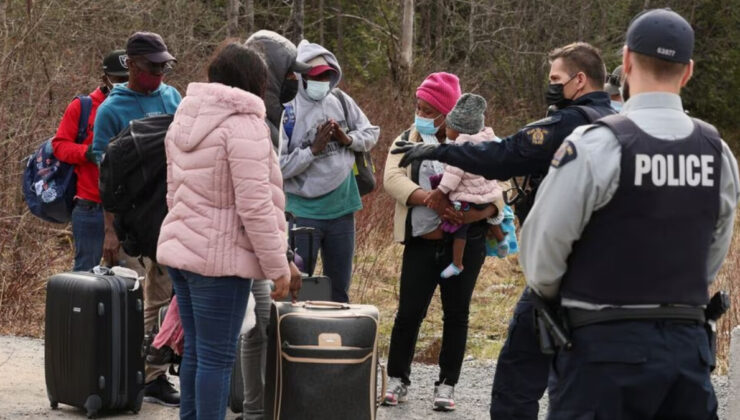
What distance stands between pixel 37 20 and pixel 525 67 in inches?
642

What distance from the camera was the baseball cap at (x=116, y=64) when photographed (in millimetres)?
6473

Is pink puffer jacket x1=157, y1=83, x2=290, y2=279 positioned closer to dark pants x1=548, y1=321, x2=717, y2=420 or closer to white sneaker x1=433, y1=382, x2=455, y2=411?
dark pants x1=548, y1=321, x2=717, y2=420

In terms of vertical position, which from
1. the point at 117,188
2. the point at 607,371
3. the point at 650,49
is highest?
the point at 650,49

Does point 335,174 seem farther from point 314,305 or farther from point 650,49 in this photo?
point 650,49

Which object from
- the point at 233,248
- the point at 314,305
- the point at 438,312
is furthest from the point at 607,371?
the point at 438,312

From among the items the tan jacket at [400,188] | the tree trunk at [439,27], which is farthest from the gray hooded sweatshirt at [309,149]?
the tree trunk at [439,27]

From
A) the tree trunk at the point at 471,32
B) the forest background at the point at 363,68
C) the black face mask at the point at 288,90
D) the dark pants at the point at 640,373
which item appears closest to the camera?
the dark pants at the point at 640,373

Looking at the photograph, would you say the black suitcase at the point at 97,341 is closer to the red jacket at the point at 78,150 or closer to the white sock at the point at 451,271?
the red jacket at the point at 78,150

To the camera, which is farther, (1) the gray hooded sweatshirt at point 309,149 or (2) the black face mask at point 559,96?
(1) the gray hooded sweatshirt at point 309,149

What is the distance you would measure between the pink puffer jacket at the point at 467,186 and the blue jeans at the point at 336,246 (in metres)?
0.62

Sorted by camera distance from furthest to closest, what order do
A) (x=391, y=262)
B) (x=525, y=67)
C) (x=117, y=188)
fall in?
(x=525, y=67) < (x=391, y=262) < (x=117, y=188)

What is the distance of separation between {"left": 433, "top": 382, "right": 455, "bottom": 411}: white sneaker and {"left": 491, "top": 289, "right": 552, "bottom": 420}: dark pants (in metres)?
1.44

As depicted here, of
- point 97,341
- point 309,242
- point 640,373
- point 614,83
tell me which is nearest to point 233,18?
point 614,83

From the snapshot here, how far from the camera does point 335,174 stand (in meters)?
6.43
